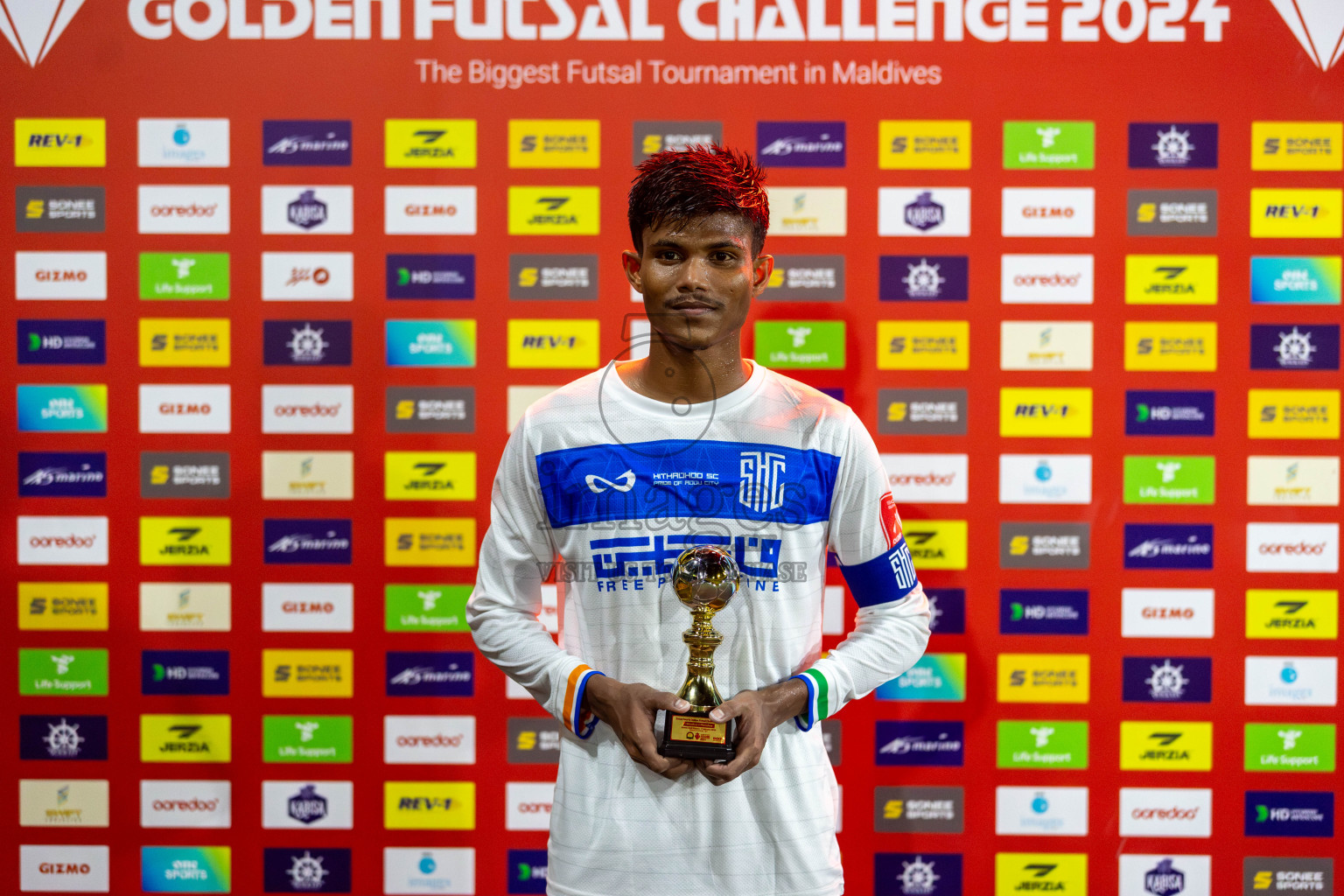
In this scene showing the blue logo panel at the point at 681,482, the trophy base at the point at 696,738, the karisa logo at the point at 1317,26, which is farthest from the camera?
the karisa logo at the point at 1317,26

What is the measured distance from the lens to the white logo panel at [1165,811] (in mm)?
2289

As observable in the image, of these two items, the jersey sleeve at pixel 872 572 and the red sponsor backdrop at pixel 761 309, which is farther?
the red sponsor backdrop at pixel 761 309

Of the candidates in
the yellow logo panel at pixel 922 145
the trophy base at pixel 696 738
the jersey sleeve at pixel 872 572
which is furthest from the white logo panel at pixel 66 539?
the yellow logo panel at pixel 922 145

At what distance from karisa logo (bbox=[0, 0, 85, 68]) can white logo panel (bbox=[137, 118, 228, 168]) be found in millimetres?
299

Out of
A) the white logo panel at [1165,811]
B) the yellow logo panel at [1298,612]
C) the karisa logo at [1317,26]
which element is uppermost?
the karisa logo at [1317,26]

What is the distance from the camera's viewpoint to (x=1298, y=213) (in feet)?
7.27

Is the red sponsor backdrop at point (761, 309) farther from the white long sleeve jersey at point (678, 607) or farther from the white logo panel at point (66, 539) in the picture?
the white long sleeve jersey at point (678, 607)

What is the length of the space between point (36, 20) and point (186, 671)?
1623 millimetres

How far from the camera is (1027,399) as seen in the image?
2242mm

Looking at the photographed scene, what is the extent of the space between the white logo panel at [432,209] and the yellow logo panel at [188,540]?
86cm

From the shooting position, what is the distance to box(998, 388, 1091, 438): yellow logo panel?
7.35 ft

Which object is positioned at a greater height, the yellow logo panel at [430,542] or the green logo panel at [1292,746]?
the yellow logo panel at [430,542]

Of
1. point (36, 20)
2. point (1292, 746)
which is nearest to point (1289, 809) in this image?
point (1292, 746)

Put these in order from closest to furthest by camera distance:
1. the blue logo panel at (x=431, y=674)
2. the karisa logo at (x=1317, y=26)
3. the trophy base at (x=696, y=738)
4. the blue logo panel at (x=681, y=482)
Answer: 1. the trophy base at (x=696, y=738)
2. the blue logo panel at (x=681, y=482)
3. the karisa logo at (x=1317, y=26)
4. the blue logo panel at (x=431, y=674)
